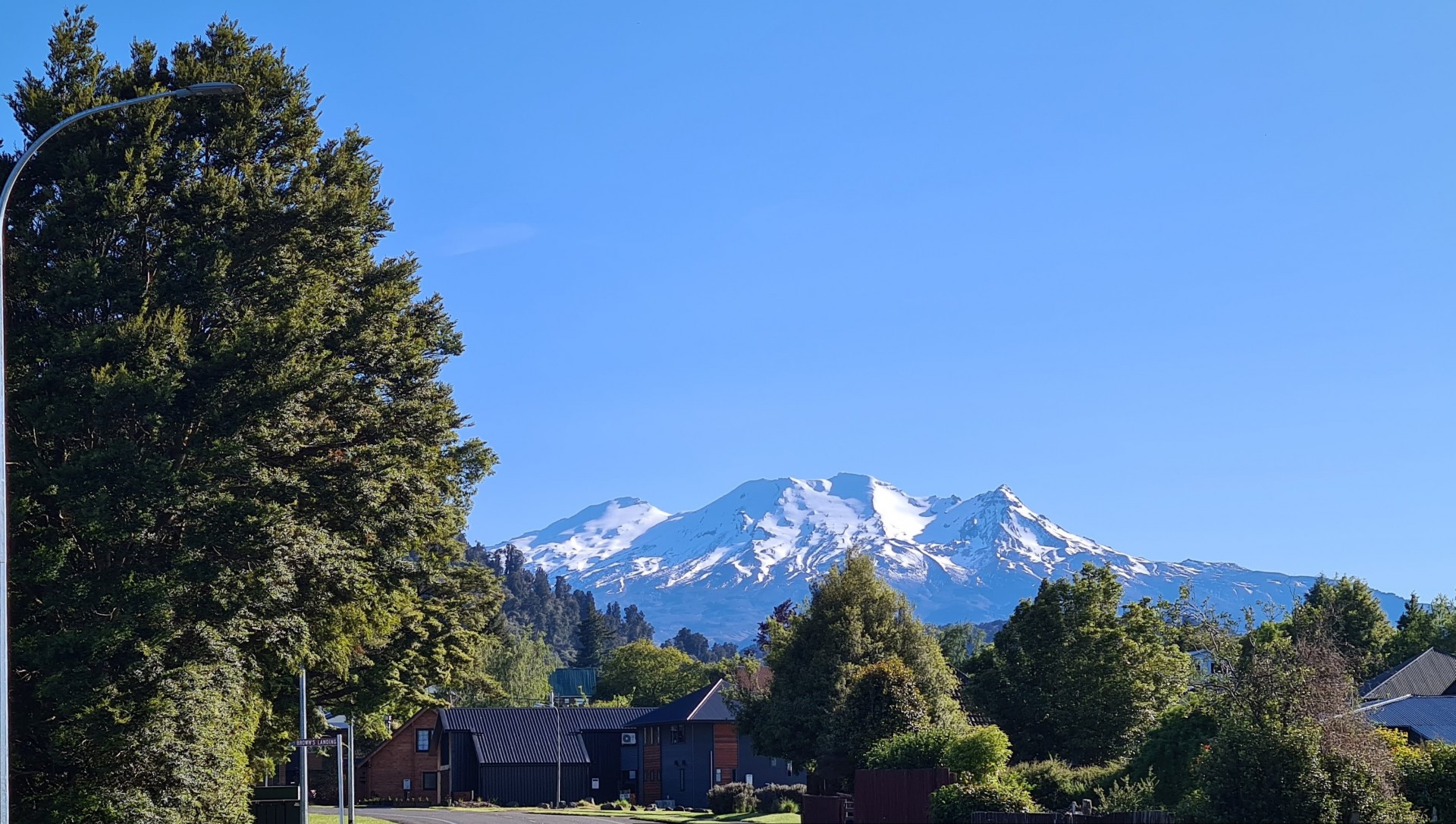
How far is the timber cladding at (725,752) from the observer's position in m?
78.7

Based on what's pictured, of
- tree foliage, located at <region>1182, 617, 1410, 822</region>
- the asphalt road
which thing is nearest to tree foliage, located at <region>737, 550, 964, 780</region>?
the asphalt road

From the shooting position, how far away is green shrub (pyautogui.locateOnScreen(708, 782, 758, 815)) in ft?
203

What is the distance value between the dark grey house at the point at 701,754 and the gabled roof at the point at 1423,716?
35.1 m

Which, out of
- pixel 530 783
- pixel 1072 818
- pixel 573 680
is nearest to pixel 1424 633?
pixel 530 783

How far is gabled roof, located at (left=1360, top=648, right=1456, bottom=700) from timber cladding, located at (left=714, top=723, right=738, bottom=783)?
107 ft

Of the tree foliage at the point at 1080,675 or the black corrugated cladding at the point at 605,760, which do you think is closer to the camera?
the tree foliage at the point at 1080,675

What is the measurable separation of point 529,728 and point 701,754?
1690 centimetres

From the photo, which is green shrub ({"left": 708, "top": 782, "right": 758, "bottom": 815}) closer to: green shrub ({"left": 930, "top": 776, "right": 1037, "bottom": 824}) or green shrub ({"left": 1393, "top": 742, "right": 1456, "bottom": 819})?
green shrub ({"left": 930, "top": 776, "right": 1037, "bottom": 824})

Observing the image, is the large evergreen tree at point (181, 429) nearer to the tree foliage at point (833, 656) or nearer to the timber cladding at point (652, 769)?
the tree foliage at point (833, 656)

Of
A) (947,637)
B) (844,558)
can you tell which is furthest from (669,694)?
(844,558)

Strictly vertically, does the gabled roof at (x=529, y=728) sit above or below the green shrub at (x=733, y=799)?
above

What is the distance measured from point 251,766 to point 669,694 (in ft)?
304

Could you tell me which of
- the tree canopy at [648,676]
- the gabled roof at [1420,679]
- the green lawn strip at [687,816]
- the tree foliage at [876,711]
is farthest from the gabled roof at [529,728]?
the tree foliage at [876,711]

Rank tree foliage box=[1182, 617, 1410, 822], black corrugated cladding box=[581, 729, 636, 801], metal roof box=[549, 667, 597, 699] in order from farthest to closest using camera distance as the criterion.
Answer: metal roof box=[549, 667, 597, 699] < black corrugated cladding box=[581, 729, 636, 801] < tree foliage box=[1182, 617, 1410, 822]
